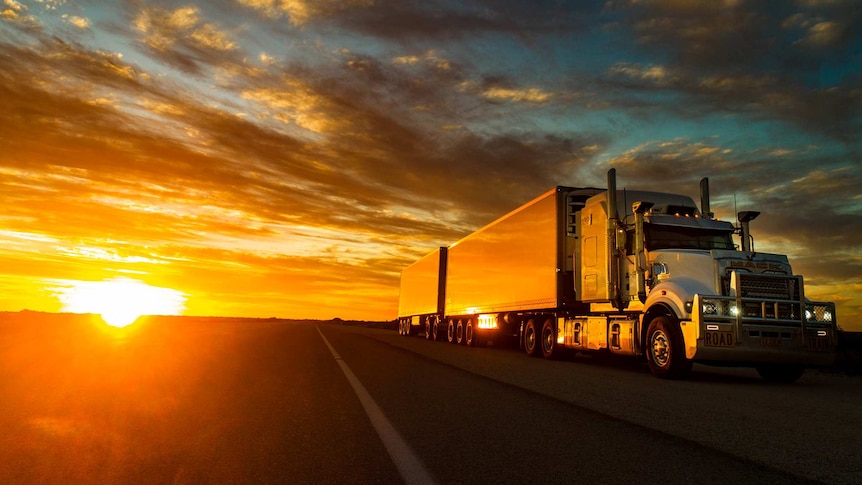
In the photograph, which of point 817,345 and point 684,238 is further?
point 684,238

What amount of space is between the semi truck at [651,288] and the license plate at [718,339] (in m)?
0.02

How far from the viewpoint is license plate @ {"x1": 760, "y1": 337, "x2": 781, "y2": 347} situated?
1261cm

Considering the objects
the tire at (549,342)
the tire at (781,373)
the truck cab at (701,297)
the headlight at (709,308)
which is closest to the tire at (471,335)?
the tire at (549,342)

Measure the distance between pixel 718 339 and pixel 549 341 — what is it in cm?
696

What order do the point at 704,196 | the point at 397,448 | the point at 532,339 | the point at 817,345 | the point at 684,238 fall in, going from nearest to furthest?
the point at 397,448 → the point at 817,345 → the point at 684,238 → the point at 704,196 → the point at 532,339

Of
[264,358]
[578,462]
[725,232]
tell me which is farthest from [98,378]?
[725,232]

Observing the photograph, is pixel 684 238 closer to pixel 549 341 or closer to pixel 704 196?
pixel 704 196

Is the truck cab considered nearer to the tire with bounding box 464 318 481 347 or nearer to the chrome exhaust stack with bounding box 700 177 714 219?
the chrome exhaust stack with bounding box 700 177 714 219

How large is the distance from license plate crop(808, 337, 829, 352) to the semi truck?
0.06 ft

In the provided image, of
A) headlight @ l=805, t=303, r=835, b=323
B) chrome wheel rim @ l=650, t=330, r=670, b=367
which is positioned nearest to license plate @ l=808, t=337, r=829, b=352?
headlight @ l=805, t=303, r=835, b=323

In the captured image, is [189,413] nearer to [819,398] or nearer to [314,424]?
[314,424]

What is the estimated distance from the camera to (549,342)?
62.6 ft

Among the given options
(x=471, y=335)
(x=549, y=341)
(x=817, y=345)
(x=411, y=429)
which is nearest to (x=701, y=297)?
(x=817, y=345)

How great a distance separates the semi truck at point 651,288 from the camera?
12.7 m
